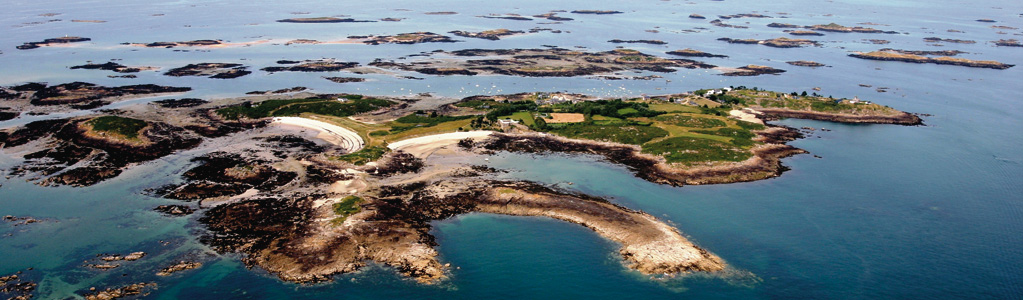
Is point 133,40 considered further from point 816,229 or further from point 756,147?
point 816,229

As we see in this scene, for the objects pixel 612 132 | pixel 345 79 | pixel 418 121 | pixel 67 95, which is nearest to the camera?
pixel 612 132

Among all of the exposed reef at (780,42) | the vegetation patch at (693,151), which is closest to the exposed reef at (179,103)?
the vegetation patch at (693,151)

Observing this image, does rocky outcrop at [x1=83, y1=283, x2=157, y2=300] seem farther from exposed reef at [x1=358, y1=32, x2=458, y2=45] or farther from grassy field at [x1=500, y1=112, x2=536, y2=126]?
exposed reef at [x1=358, y1=32, x2=458, y2=45]

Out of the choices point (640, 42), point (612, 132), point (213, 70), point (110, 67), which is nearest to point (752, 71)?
point (640, 42)

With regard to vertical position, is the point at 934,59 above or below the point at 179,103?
above

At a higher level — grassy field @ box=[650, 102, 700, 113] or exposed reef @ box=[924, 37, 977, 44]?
exposed reef @ box=[924, 37, 977, 44]

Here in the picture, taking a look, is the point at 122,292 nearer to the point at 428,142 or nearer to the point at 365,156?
the point at 365,156

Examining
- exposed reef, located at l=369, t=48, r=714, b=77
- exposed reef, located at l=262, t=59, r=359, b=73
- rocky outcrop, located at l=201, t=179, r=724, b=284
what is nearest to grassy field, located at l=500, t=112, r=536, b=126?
rocky outcrop, located at l=201, t=179, r=724, b=284

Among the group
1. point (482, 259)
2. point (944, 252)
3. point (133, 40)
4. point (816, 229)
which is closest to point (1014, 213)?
point (944, 252)

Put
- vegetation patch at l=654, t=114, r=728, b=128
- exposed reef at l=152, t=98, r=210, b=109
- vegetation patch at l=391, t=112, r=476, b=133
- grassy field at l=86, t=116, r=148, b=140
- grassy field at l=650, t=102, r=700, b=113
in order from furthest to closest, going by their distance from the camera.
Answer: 1. exposed reef at l=152, t=98, r=210, b=109
2. grassy field at l=650, t=102, r=700, b=113
3. vegetation patch at l=654, t=114, r=728, b=128
4. vegetation patch at l=391, t=112, r=476, b=133
5. grassy field at l=86, t=116, r=148, b=140

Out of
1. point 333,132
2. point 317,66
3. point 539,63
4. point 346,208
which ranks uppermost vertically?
point 539,63
